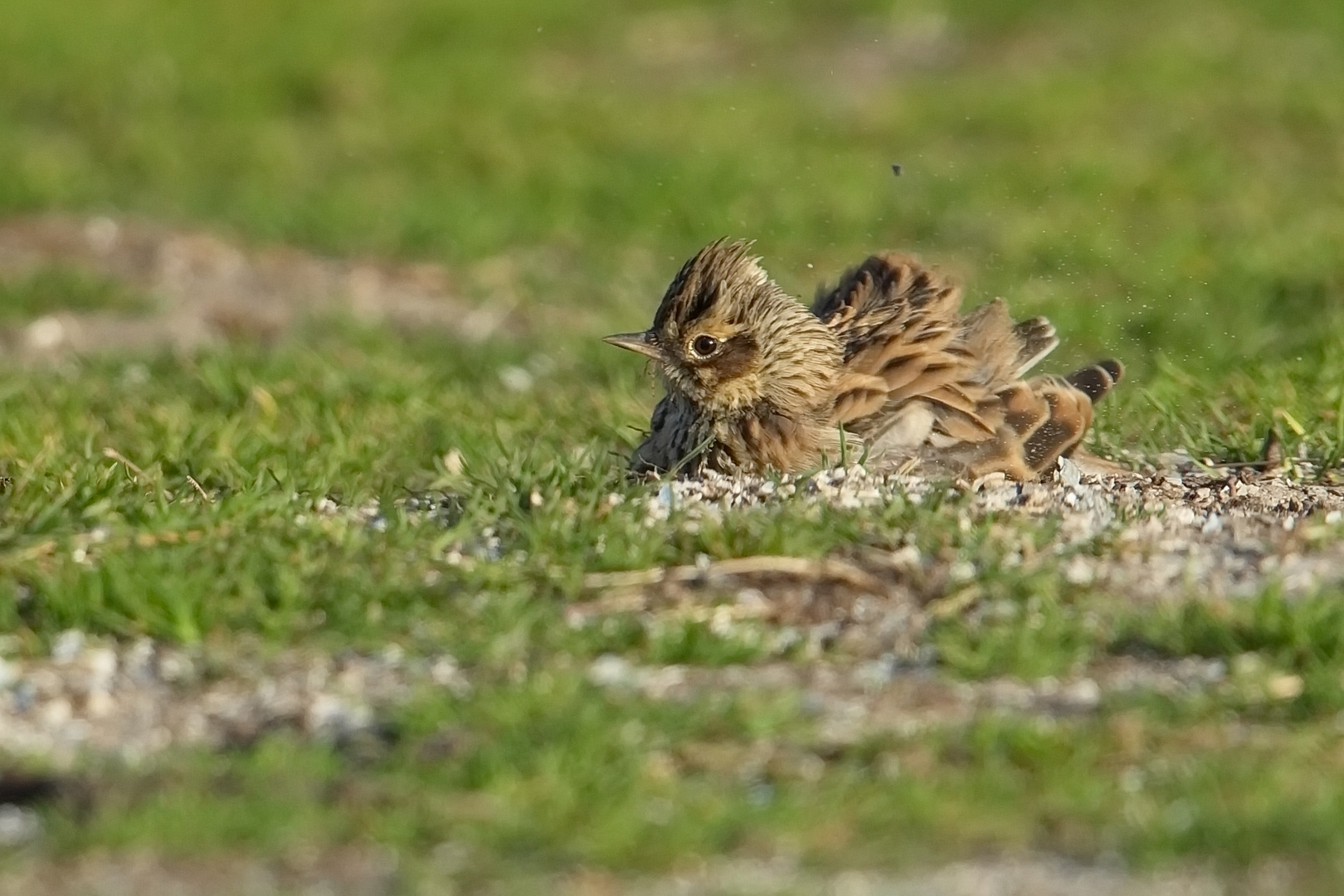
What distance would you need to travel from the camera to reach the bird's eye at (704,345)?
7.41 meters

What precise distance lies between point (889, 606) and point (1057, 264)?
19.2ft

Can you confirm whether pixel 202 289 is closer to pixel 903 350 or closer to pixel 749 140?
pixel 749 140

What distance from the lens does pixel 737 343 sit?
291 inches

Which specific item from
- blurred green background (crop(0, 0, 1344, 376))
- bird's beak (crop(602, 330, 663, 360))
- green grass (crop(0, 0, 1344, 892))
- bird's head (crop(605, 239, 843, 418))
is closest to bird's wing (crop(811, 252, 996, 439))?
bird's head (crop(605, 239, 843, 418))

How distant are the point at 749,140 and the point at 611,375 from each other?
469 centimetres

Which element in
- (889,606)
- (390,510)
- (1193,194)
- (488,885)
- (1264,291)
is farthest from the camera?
(1193,194)

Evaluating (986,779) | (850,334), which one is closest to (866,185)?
(850,334)

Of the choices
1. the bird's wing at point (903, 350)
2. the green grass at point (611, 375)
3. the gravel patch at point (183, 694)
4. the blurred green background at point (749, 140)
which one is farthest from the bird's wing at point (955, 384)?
the gravel patch at point (183, 694)

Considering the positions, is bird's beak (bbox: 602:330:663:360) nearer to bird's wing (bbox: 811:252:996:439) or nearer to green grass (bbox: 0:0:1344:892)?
green grass (bbox: 0:0:1344:892)

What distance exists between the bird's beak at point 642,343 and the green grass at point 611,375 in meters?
0.36

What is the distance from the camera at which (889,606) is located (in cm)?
580

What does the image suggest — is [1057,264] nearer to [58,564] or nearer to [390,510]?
[390,510]

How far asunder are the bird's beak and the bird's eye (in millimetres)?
118

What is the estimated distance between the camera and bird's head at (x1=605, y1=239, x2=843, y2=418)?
7320 mm
